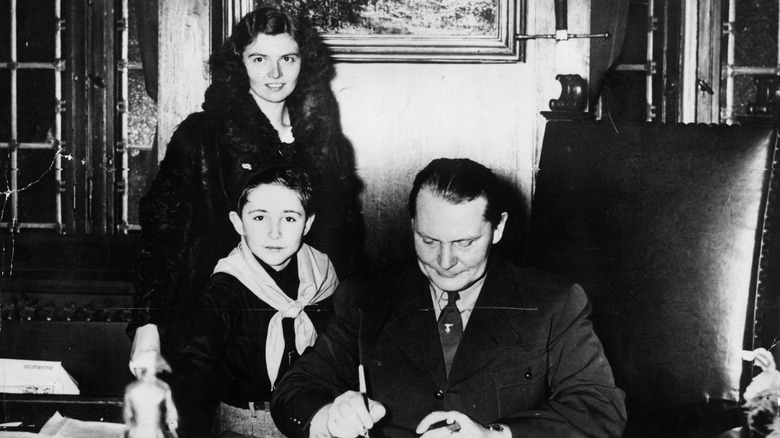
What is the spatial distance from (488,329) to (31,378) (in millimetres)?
874

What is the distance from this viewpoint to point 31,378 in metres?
1.49

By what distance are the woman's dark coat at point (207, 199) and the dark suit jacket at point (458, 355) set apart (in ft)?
1.17

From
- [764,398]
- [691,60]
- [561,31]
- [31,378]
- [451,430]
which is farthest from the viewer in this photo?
[691,60]

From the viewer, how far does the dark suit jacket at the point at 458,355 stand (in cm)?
120

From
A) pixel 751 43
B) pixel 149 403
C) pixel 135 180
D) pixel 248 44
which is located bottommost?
pixel 149 403

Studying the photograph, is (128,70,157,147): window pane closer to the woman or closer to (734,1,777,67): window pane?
the woman

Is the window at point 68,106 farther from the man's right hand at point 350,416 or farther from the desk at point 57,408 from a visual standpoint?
the man's right hand at point 350,416

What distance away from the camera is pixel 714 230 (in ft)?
4.28

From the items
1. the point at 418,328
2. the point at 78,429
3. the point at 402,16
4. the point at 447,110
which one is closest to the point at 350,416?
the point at 418,328

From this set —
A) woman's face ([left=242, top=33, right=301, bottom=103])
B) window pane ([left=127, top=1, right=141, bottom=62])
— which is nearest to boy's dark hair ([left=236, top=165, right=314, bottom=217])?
woman's face ([left=242, top=33, right=301, bottom=103])

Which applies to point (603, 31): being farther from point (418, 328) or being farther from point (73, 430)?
point (73, 430)

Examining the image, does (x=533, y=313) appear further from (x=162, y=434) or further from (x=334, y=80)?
(x=334, y=80)

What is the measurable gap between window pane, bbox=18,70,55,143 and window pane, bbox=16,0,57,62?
0.15 ft

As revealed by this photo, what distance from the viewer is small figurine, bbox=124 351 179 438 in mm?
1252
